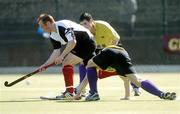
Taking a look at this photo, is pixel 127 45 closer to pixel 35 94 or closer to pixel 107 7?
pixel 107 7

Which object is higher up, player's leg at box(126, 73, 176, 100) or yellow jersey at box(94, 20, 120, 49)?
yellow jersey at box(94, 20, 120, 49)

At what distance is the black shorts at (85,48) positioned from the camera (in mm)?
12680

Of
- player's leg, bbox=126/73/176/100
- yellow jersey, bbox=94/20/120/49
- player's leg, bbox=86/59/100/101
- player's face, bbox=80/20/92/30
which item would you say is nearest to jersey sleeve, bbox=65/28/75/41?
player's face, bbox=80/20/92/30

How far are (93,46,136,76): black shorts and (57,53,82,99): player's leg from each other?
67 centimetres

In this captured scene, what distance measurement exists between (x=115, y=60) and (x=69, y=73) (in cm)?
94

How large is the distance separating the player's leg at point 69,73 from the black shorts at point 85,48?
0.35 ft

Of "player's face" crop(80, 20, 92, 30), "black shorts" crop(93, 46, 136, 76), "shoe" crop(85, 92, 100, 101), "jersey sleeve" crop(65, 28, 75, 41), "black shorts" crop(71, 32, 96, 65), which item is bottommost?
"shoe" crop(85, 92, 100, 101)

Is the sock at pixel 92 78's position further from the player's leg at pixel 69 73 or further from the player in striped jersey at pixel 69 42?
the player's leg at pixel 69 73

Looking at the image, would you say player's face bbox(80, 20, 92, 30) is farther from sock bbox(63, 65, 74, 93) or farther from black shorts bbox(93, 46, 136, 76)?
sock bbox(63, 65, 74, 93)

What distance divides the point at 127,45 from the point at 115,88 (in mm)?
8108

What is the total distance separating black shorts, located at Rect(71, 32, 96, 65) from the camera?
1268cm

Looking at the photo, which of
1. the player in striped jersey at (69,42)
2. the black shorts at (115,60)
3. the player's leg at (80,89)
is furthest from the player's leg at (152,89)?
the player's leg at (80,89)

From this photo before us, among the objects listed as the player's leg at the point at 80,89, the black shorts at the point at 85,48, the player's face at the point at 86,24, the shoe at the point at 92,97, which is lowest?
the shoe at the point at 92,97

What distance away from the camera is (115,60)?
12.2 m
